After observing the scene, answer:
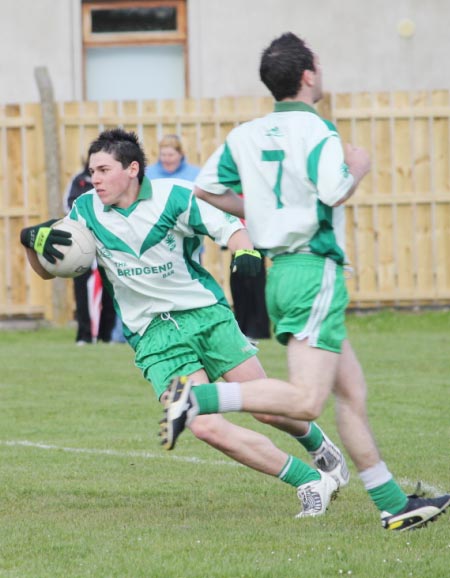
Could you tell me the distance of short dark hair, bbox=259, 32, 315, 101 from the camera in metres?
5.73

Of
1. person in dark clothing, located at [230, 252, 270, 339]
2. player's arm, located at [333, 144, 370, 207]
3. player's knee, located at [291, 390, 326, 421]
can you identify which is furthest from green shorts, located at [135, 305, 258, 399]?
person in dark clothing, located at [230, 252, 270, 339]

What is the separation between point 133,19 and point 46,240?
13438 mm

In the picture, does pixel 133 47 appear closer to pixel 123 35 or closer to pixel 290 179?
pixel 123 35

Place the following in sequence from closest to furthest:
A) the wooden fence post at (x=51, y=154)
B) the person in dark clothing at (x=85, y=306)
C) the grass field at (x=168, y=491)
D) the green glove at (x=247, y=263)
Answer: the grass field at (x=168, y=491) < the green glove at (x=247, y=263) < the person in dark clothing at (x=85, y=306) < the wooden fence post at (x=51, y=154)

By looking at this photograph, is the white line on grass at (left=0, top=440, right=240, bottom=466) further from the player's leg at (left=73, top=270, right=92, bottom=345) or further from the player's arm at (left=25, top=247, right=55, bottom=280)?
the player's leg at (left=73, top=270, right=92, bottom=345)

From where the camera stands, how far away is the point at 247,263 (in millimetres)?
6082

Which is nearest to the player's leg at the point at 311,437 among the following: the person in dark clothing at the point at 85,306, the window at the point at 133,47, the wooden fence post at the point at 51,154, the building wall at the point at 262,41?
the person in dark clothing at the point at 85,306

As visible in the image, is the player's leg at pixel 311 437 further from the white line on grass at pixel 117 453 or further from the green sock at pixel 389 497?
the white line on grass at pixel 117 453

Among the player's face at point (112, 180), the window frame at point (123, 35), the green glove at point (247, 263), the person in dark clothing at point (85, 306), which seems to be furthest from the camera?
the window frame at point (123, 35)

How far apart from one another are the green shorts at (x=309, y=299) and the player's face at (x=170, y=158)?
841 cm

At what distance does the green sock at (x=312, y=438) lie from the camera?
21.9ft

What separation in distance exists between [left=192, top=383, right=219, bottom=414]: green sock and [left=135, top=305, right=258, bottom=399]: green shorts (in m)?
0.77

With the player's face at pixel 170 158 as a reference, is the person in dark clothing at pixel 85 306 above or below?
below

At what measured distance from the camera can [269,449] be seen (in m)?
6.45
